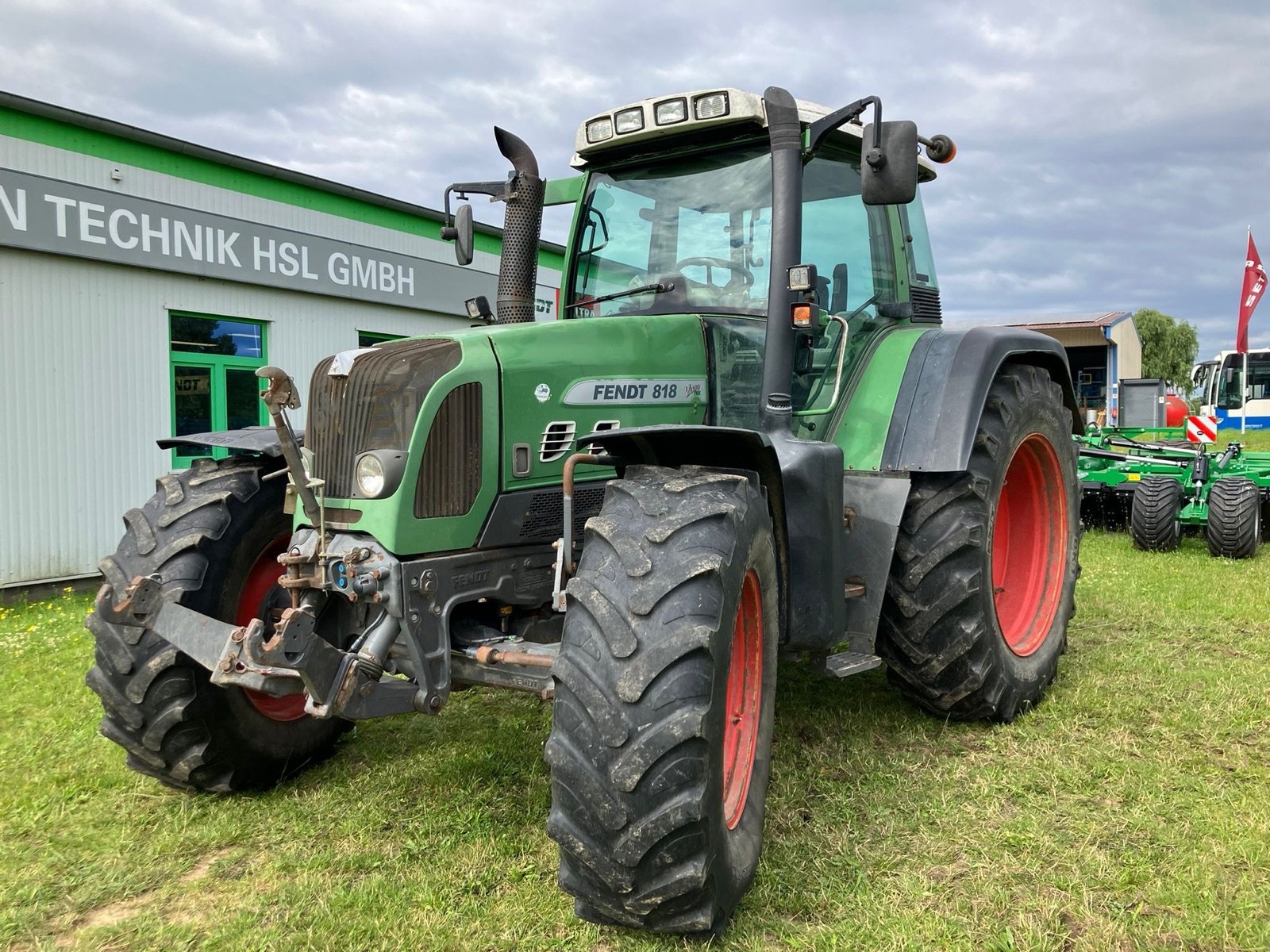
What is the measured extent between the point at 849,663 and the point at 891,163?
5.88ft

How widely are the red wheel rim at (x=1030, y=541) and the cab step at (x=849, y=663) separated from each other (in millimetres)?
1407

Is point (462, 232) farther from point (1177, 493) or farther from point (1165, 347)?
point (1165, 347)

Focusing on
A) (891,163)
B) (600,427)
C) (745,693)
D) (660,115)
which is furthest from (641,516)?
(660,115)

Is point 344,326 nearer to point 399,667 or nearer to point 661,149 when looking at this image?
point 661,149

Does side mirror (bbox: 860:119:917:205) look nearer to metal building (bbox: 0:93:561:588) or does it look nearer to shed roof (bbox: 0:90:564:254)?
shed roof (bbox: 0:90:564:254)

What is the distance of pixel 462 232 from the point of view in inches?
178

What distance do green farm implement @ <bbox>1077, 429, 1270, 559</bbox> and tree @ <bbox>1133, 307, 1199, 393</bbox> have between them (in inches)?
1955

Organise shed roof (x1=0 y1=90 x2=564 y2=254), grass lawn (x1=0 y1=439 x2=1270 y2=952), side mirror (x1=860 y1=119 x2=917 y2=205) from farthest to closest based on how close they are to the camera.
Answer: shed roof (x1=0 y1=90 x2=564 y2=254) → side mirror (x1=860 y1=119 x2=917 y2=205) → grass lawn (x1=0 y1=439 x2=1270 y2=952)

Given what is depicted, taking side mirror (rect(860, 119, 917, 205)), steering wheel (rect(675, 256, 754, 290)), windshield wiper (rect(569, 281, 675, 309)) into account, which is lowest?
windshield wiper (rect(569, 281, 675, 309))

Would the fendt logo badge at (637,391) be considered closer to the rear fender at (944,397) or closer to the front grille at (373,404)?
the front grille at (373,404)

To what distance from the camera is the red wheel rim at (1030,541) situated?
15.6ft

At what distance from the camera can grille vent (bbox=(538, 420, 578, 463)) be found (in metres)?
3.43

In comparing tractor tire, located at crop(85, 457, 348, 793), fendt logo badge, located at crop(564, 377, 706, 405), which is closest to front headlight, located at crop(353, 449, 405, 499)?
fendt logo badge, located at crop(564, 377, 706, 405)

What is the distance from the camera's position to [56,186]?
797 centimetres
